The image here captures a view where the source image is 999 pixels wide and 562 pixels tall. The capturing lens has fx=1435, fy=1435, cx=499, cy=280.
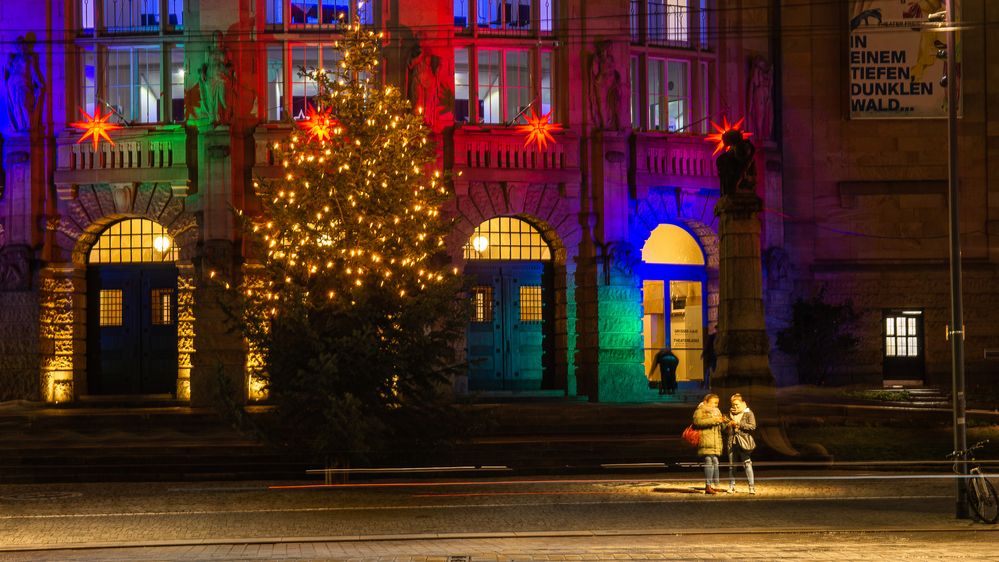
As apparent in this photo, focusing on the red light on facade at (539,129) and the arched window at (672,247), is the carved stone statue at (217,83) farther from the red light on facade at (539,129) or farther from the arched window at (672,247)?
the arched window at (672,247)

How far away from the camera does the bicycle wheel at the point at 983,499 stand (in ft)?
60.6

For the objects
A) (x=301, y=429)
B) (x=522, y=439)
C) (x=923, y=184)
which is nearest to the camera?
(x=301, y=429)

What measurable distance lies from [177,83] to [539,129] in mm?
9737

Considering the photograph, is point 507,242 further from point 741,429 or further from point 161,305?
point 741,429

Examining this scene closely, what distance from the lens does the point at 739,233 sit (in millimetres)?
27000

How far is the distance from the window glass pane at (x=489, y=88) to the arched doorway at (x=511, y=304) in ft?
9.35

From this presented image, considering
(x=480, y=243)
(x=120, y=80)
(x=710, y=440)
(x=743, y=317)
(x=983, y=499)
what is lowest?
(x=983, y=499)

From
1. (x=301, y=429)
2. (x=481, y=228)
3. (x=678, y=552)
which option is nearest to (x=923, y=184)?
(x=481, y=228)

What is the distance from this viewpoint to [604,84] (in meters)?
38.4

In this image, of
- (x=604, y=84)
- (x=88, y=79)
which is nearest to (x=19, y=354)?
(x=88, y=79)

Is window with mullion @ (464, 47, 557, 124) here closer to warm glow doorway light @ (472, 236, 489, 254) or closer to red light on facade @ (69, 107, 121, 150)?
warm glow doorway light @ (472, 236, 489, 254)

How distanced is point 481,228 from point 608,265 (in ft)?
12.1

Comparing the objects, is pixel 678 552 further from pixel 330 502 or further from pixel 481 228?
pixel 481 228

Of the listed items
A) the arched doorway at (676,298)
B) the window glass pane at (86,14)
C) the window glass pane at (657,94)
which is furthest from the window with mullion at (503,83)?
the window glass pane at (86,14)
